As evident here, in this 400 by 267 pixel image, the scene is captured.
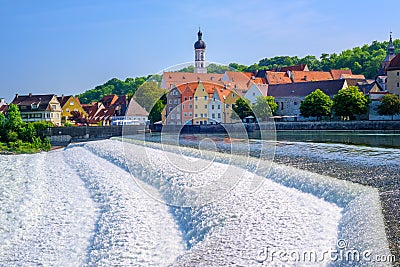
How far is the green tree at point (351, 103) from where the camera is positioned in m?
52.8

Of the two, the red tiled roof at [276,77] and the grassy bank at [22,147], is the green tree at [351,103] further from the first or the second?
the red tiled roof at [276,77]

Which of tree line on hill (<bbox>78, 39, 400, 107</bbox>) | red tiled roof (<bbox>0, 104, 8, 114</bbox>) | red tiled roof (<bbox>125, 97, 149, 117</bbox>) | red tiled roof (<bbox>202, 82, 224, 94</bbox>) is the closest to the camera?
red tiled roof (<bbox>202, 82, 224, 94</bbox>)

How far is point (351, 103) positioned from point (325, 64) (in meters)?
78.0

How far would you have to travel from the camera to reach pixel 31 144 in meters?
46.8

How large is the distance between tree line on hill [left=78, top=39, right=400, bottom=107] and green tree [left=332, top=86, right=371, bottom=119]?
41782 mm

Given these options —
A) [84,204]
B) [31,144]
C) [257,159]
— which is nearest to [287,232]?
[84,204]

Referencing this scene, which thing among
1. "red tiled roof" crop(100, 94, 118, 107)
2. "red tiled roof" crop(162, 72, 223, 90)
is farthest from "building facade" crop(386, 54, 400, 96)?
"red tiled roof" crop(100, 94, 118, 107)

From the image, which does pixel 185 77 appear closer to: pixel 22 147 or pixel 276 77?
pixel 22 147

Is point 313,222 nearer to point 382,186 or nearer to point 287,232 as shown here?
point 287,232

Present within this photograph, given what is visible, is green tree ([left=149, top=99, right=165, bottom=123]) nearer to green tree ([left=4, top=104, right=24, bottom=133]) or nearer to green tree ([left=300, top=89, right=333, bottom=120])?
green tree ([left=4, top=104, right=24, bottom=133])

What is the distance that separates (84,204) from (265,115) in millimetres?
38580

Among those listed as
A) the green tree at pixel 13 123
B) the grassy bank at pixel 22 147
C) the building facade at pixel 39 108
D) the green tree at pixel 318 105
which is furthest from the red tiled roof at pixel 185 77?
the building facade at pixel 39 108

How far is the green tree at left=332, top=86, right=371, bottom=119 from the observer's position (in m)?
52.8

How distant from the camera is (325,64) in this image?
12825 centimetres
